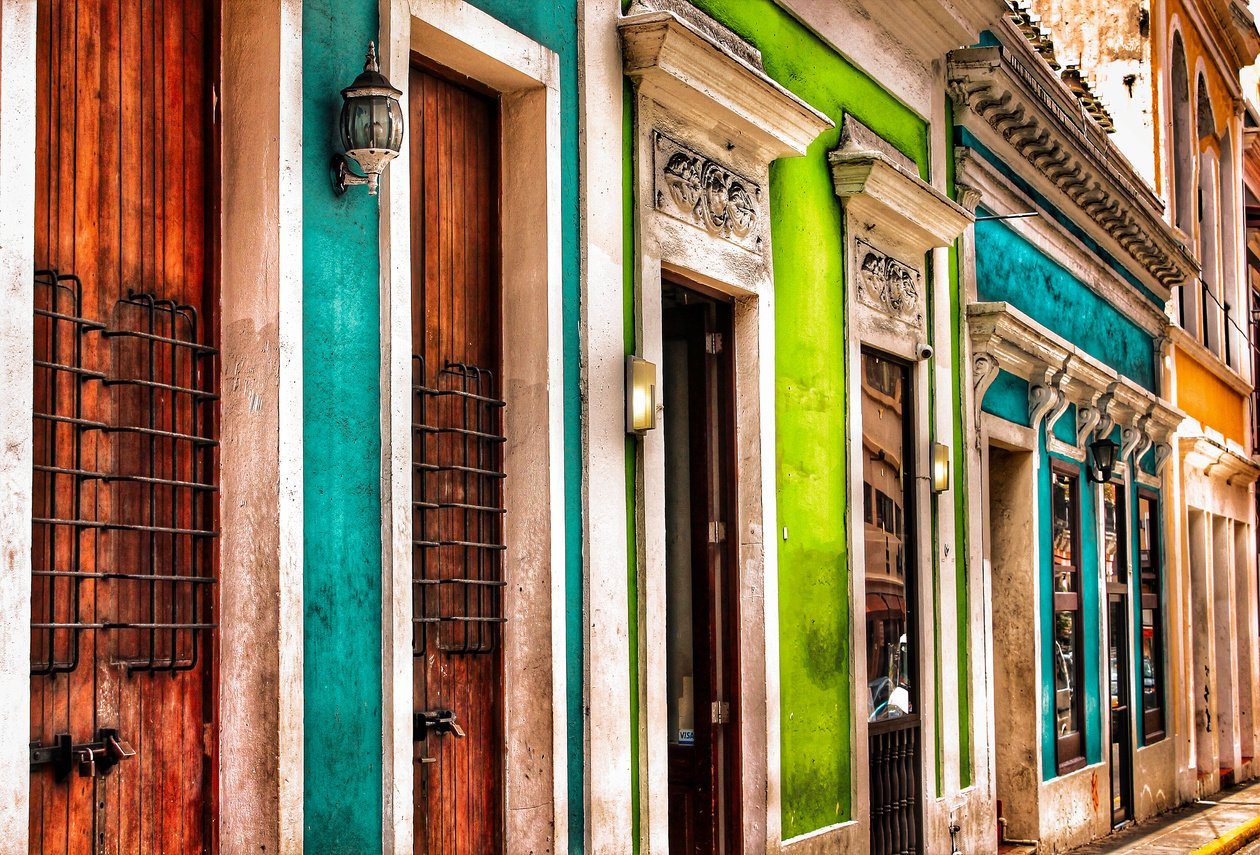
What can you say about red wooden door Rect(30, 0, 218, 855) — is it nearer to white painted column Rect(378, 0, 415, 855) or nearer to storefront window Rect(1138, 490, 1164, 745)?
white painted column Rect(378, 0, 415, 855)

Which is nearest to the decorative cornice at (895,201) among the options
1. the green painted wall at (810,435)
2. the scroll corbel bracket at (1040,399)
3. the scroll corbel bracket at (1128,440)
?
the green painted wall at (810,435)

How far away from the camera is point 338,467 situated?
16.4 ft

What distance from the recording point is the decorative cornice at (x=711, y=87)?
6727 mm

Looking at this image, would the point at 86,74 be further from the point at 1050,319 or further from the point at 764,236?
the point at 1050,319

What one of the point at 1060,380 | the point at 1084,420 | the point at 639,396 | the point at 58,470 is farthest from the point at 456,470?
the point at 1084,420

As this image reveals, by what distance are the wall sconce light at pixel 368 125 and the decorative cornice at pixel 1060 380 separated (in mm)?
6655

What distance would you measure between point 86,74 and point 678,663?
4430 millimetres

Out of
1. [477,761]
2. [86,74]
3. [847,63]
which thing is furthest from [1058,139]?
[86,74]

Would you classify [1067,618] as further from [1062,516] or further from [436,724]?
[436,724]

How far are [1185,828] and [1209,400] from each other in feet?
22.0

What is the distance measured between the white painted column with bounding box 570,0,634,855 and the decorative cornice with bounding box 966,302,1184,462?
4.89 meters

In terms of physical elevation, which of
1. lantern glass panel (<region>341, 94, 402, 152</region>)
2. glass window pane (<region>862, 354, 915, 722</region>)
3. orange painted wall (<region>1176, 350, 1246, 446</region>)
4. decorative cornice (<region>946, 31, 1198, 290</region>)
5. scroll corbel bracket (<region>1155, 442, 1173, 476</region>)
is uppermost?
decorative cornice (<region>946, 31, 1198, 290</region>)

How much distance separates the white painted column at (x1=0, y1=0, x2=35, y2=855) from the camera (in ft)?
12.7

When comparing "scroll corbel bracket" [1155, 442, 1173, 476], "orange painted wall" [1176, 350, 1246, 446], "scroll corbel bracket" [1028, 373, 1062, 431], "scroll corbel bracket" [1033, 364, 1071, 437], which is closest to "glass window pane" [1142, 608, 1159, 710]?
"scroll corbel bracket" [1155, 442, 1173, 476]
